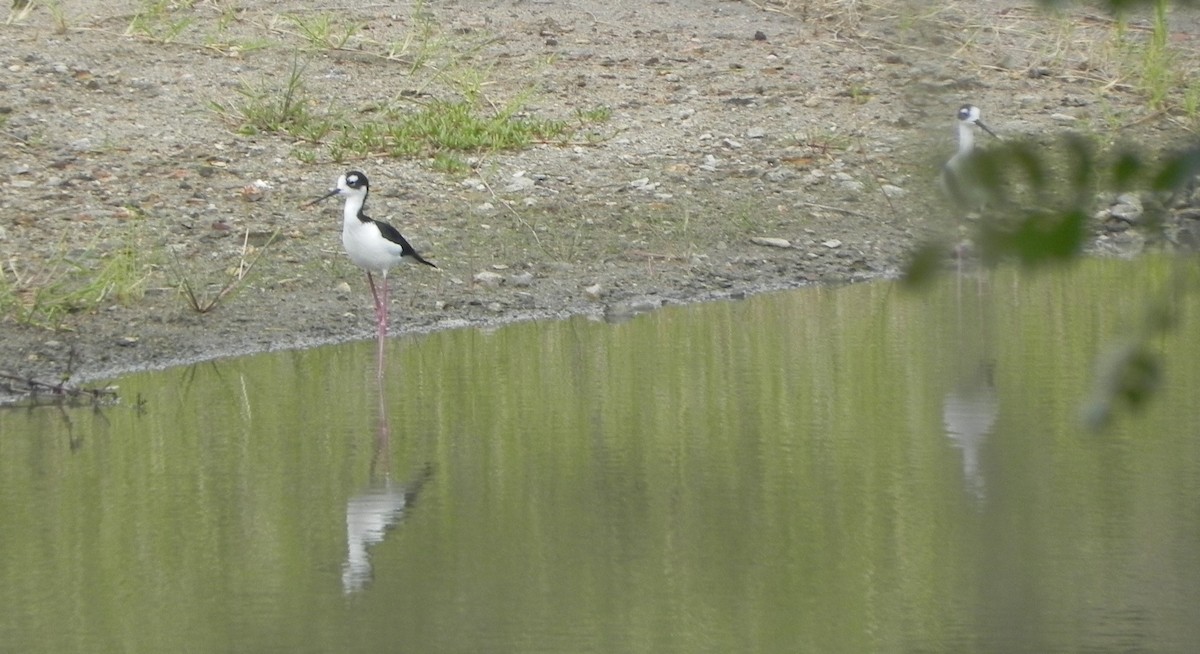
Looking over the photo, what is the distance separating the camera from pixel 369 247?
7.24m

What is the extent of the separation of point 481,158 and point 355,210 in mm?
1705

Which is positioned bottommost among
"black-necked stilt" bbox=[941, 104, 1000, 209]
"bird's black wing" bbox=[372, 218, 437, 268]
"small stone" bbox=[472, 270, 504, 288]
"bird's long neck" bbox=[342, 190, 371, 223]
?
"small stone" bbox=[472, 270, 504, 288]

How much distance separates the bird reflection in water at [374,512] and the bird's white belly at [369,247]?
1824 mm

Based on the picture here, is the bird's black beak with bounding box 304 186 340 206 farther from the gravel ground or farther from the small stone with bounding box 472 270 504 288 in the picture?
the small stone with bounding box 472 270 504 288

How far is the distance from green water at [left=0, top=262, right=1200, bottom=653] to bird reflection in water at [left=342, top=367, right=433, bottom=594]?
15 millimetres

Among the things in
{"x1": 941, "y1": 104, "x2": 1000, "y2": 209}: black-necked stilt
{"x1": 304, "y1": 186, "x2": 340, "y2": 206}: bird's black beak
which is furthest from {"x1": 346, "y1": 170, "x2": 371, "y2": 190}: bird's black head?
{"x1": 941, "y1": 104, "x2": 1000, "y2": 209}: black-necked stilt

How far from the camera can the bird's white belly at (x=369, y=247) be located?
7.24m

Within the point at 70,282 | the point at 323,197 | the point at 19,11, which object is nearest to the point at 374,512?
the point at 70,282

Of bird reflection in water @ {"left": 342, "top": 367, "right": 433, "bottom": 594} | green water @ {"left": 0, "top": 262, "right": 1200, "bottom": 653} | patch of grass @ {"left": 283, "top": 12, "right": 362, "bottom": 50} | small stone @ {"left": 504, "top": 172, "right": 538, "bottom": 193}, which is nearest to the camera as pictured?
green water @ {"left": 0, "top": 262, "right": 1200, "bottom": 653}

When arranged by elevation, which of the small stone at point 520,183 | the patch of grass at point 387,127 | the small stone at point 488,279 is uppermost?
the patch of grass at point 387,127

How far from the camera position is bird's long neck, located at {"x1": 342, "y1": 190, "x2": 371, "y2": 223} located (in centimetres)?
739

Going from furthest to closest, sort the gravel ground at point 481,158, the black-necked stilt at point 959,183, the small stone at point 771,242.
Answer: the small stone at point 771,242, the gravel ground at point 481,158, the black-necked stilt at point 959,183

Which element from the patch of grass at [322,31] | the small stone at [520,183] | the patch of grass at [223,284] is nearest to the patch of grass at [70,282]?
the patch of grass at [223,284]

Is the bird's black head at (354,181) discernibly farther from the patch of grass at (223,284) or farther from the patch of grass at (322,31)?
the patch of grass at (322,31)
